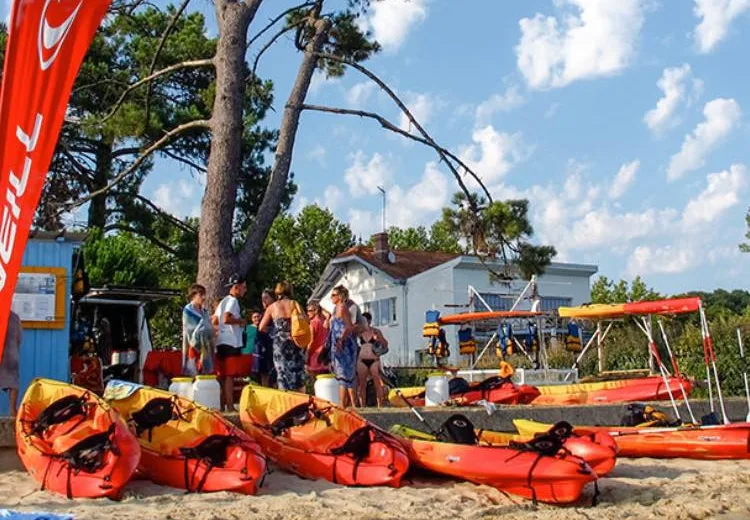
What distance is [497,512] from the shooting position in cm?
829

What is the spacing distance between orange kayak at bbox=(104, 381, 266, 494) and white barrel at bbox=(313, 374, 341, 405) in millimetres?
1650

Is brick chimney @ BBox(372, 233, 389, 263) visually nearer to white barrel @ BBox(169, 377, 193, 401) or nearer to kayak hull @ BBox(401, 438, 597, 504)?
white barrel @ BBox(169, 377, 193, 401)

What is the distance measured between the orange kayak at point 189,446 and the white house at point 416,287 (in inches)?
884

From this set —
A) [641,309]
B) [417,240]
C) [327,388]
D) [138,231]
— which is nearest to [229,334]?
[327,388]

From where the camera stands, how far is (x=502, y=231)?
14062 millimetres

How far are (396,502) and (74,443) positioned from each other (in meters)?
2.97

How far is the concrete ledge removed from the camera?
10.3 metres

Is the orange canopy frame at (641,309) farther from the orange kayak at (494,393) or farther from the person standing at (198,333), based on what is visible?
the person standing at (198,333)

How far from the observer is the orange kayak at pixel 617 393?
13.9 m

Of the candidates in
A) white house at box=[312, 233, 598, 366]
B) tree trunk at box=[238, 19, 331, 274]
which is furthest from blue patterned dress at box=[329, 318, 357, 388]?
white house at box=[312, 233, 598, 366]

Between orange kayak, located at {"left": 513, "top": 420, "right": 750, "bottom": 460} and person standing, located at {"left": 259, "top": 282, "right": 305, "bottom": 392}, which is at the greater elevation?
person standing, located at {"left": 259, "top": 282, "right": 305, "bottom": 392}

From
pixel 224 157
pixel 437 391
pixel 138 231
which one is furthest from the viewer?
pixel 138 231

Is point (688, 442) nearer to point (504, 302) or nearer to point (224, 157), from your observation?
point (224, 157)

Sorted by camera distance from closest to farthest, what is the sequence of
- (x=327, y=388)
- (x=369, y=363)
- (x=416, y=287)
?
(x=327, y=388) < (x=369, y=363) < (x=416, y=287)
